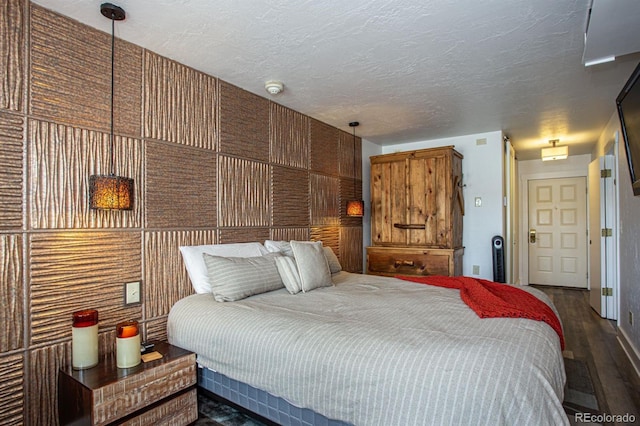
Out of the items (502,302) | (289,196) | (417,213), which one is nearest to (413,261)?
(417,213)

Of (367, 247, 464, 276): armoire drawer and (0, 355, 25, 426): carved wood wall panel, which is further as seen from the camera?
(367, 247, 464, 276): armoire drawer

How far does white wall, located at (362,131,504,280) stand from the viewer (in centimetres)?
445

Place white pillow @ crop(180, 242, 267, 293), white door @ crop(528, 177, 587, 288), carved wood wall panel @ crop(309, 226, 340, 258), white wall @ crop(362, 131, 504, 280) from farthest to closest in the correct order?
white door @ crop(528, 177, 587, 288), white wall @ crop(362, 131, 504, 280), carved wood wall panel @ crop(309, 226, 340, 258), white pillow @ crop(180, 242, 267, 293)

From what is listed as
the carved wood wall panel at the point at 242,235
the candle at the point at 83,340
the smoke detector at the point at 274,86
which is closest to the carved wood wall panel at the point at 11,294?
the candle at the point at 83,340

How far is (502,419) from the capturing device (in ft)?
3.77

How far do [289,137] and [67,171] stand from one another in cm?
198

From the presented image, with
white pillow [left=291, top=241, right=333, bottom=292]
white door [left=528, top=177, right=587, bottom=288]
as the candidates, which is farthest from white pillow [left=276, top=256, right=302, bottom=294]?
white door [left=528, top=177, right=587, bottom=288]

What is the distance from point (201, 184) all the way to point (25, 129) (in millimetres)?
1073

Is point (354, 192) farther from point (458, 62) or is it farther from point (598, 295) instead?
point (598, 295)

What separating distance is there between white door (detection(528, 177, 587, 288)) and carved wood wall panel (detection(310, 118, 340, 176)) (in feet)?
14.2

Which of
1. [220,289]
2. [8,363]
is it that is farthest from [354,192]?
[8,363]

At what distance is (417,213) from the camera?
14.3 feet

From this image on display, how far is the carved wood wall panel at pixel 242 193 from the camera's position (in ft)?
9.20

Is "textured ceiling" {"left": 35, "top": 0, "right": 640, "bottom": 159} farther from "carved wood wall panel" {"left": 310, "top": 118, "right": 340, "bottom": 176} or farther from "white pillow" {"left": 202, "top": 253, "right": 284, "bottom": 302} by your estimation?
"white pillow" {"left": 202, "top": 253, "right": 284, "bottom": 302}
